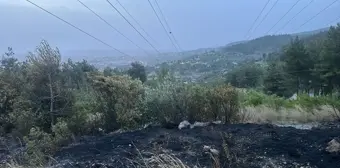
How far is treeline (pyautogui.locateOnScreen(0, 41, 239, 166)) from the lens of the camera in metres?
13.1

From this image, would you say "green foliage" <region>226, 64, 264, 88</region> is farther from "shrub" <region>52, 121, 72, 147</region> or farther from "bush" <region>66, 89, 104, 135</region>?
"shrub" <region>52, 121, 72, 147</region>

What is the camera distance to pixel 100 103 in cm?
1348

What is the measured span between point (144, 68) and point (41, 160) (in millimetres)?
33720

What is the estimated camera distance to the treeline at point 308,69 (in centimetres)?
3113

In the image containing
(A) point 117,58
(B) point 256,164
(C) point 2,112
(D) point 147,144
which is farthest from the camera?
(A) point 117,58

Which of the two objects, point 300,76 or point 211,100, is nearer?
point 211,100

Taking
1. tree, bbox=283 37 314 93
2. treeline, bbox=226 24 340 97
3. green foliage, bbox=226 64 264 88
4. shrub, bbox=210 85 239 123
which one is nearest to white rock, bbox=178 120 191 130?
shrub, bbox=210 85 239 123

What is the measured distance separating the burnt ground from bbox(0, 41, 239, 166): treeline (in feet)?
4.94

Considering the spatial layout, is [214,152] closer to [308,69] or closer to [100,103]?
[100,103]

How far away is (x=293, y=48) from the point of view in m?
39.5

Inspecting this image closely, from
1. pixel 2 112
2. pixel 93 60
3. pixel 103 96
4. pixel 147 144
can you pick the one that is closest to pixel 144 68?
pixel 93 60

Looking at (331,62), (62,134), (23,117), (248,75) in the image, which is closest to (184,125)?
(62,134)

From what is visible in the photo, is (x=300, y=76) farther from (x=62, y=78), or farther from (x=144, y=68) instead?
(x=62, y=78)

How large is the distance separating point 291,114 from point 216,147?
7603mm
